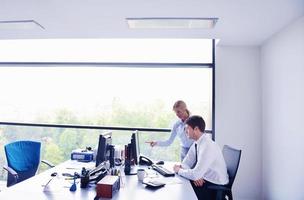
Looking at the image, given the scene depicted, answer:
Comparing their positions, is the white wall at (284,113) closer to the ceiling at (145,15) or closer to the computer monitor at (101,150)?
the ceiling at (145,15)

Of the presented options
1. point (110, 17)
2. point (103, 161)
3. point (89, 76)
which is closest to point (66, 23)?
point (110, 17)

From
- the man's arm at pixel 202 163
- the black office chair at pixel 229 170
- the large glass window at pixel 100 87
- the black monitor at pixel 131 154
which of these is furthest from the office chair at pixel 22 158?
the black office chair at pixel 229 170

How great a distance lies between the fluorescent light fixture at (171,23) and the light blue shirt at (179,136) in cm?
135

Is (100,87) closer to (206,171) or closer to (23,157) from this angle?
(23,157)

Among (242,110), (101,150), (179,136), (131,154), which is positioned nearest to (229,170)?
(131,154)

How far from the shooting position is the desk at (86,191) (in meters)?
1.94

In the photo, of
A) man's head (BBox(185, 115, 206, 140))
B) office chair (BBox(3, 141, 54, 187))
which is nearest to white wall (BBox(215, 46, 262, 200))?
man's head (BBox(185, 115, 206, 140))

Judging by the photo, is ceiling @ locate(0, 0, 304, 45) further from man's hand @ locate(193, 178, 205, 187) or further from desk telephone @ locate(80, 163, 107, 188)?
man's hand @ locate(193, 178, 205, 187)

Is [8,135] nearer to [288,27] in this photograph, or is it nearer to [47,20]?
[47,20]

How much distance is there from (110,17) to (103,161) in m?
1.60

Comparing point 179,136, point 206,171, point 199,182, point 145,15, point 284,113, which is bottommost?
point 199,182

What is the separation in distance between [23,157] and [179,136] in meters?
2.18

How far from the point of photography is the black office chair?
235 cm

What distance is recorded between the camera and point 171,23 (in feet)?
9.95
